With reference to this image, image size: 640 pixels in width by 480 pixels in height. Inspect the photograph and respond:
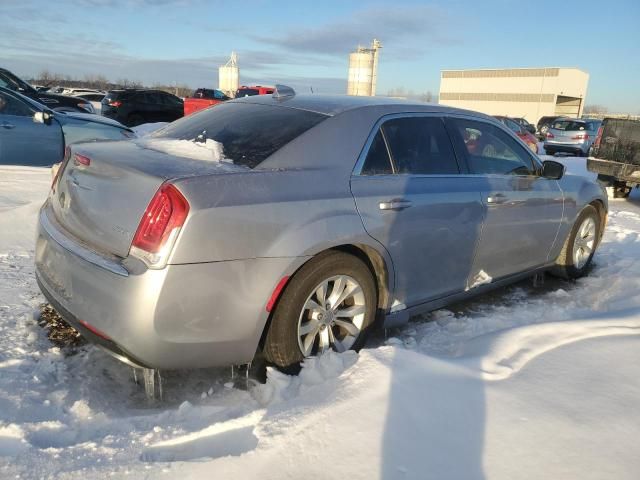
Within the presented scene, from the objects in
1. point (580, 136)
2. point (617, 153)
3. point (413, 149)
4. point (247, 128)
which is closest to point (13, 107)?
point (247, 128)

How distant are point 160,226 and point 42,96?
14.5 m

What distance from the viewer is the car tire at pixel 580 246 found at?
5.07 meters

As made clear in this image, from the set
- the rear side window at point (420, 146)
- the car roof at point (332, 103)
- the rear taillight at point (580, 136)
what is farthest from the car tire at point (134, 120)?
the rear side window at point (420, 146)

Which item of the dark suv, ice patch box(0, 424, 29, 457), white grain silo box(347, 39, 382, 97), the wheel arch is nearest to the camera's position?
ice patch box(0, 424, 29, 457)

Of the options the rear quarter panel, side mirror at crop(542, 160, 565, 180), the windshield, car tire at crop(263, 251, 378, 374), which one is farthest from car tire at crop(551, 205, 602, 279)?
the windshield

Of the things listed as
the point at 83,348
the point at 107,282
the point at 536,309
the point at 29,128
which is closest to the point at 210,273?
the point at 107,282

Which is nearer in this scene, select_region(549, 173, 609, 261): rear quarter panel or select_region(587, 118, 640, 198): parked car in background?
select_region(549, 173, 609, 261): rear quarter panel

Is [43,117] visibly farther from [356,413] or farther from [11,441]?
[356,413]

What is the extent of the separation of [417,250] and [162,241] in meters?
1.66

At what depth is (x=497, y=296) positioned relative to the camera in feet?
15.6

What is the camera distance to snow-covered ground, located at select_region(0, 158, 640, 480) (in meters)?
1.97

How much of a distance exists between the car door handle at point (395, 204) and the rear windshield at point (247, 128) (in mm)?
623

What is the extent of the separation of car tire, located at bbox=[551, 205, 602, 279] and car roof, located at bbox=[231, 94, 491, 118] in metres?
1.99

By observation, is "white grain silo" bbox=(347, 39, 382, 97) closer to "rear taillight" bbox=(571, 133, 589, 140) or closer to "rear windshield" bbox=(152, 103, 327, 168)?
"rear taillight" bbox=(571, 133, 589, 140)
